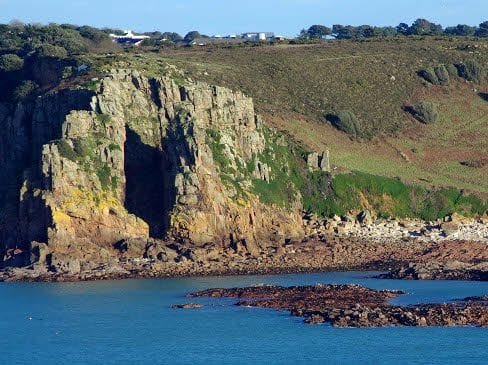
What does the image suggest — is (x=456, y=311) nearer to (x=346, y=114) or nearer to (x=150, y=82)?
(x=150, y=82)

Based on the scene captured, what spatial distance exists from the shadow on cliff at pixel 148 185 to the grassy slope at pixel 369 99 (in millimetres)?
14169

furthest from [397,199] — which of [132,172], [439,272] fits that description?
[132,172]

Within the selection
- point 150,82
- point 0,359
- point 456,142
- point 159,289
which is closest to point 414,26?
point 456,142

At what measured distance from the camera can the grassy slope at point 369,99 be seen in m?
103

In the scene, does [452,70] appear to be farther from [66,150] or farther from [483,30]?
[483,30]

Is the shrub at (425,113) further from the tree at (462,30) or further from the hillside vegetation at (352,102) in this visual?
the tree at (462,30)

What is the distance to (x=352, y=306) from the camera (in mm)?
70375

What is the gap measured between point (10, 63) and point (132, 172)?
20168 millimetres

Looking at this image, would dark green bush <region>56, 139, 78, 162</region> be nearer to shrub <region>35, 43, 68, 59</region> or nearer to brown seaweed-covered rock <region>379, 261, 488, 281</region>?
shrub <region>35, 43, 68, 59</region>

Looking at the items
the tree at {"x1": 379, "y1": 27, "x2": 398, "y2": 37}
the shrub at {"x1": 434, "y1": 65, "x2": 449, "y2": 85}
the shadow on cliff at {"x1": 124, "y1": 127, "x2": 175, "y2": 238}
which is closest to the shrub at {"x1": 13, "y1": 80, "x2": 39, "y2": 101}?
the shadow on cliff at {"x1": 124, "y1": 127, "x2": 175, "y2": 238}

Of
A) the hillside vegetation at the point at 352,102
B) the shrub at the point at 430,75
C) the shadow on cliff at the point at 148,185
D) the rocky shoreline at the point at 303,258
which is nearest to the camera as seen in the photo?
→ the rocky shoreline at the point at 303,258

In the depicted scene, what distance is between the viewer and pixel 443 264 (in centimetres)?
8581

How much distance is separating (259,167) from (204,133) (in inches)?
208

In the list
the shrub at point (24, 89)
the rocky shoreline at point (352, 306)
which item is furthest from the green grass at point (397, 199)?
the shrub at point (24, 89)
